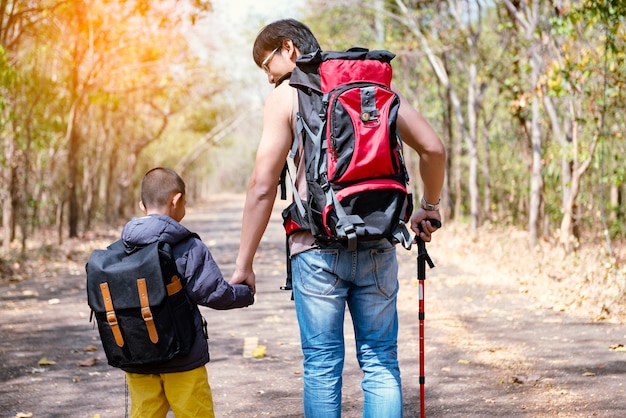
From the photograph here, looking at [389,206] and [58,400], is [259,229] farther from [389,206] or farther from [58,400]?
[58,400]

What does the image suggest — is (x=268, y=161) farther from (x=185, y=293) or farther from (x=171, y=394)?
(x=171, y=394)

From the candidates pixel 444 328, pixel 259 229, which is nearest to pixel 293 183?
pixel 259 229

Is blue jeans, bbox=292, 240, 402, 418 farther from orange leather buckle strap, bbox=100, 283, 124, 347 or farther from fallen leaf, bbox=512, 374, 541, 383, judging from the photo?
fallen leaf, bbox=512, 374, 541, 383

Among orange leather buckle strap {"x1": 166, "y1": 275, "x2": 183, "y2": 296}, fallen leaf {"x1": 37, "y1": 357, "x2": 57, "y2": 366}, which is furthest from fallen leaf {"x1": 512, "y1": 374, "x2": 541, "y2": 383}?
fallen leaf {"x1": 37, "y1": 357, "x2": 57, "y2": 366}

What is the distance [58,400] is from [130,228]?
97.3 inches

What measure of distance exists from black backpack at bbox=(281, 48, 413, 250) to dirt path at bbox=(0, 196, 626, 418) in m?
2.18

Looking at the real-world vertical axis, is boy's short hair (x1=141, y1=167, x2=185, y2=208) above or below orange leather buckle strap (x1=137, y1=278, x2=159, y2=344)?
above

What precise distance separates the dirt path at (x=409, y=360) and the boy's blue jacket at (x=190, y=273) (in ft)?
5.28

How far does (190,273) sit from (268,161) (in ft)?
2.08

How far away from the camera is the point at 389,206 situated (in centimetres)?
343

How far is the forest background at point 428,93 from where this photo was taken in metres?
12.0

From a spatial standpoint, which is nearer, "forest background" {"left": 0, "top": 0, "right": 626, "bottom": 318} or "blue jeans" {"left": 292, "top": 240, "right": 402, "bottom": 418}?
"blue jeans" {"left": 292, "top": 240, "right": 402, "bottom": 418}

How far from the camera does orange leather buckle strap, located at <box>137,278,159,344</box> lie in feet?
11.9

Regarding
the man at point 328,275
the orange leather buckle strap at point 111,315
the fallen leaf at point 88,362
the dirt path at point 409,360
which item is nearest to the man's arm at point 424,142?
the man at point 328,275
